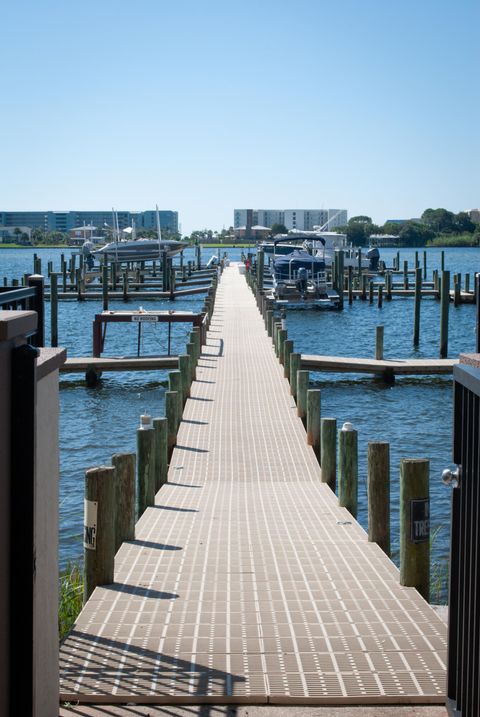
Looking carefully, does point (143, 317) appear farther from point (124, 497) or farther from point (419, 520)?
point (419, 520)

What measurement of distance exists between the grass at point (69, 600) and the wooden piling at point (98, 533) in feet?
2.37

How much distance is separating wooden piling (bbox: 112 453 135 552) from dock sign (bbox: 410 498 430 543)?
8.01 feet

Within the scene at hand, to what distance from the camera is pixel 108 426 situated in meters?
22.9

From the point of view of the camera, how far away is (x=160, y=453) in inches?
476

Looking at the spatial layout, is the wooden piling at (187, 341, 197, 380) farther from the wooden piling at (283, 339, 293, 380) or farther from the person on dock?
the person on dock

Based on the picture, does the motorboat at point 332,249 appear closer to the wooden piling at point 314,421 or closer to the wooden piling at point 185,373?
the wooden piling at point 185,373

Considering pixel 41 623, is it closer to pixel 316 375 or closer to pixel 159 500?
pixel 159 500

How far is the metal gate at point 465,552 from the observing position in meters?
4.20

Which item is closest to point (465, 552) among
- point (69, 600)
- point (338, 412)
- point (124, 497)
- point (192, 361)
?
point (124, 497)

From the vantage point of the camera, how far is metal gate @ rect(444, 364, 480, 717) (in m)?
4.20

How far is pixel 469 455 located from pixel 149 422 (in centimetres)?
817

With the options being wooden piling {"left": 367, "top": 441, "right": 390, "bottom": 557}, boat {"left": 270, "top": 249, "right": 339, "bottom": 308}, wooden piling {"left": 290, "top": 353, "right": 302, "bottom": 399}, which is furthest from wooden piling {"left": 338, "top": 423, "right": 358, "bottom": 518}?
boat {"left": 270, "top": 249, "right": 339, "bottom": 308}

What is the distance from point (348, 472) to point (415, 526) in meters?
3.34

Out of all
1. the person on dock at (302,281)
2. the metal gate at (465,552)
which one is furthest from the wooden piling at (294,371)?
the person on dock at (302,281)
